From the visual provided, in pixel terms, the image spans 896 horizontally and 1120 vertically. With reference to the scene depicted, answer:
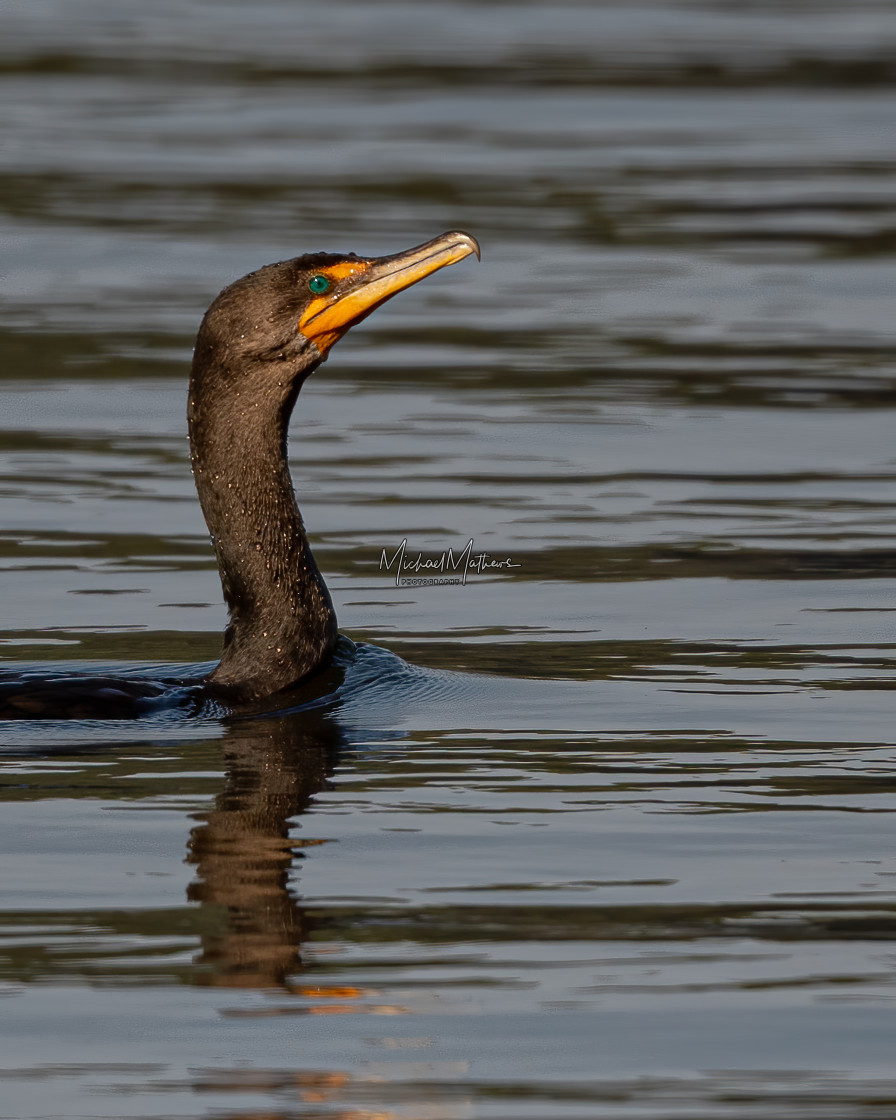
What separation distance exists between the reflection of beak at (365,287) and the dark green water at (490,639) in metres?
1.19

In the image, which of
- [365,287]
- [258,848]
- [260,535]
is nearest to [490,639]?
[260,535]

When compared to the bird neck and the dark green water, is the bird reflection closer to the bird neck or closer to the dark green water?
the dark green water

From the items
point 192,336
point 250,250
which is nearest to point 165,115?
point 250,250

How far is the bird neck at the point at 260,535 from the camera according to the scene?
827cm

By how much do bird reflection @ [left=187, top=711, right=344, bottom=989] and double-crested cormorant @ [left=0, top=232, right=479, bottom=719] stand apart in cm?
39

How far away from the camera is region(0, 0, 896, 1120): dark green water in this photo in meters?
5.07

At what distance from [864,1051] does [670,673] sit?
3487 millimetres

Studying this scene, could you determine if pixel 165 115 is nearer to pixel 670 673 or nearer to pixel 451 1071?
pixel 670 673

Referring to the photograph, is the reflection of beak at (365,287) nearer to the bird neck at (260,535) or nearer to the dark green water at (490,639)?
the bird neck at (260,535)

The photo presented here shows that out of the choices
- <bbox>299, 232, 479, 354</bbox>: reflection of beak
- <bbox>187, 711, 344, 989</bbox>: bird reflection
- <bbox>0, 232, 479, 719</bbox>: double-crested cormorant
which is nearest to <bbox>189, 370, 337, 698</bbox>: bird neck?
<bbox>0, 232, 479, 719</bbox>: double-crested cormorant

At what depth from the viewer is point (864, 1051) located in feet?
16.3

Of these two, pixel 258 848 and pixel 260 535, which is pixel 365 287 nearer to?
pixel 260 535

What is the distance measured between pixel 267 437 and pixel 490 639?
4.29 ft

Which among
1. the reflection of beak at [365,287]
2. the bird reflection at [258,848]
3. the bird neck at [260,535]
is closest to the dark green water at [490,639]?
the bird reflection at [258,848]
